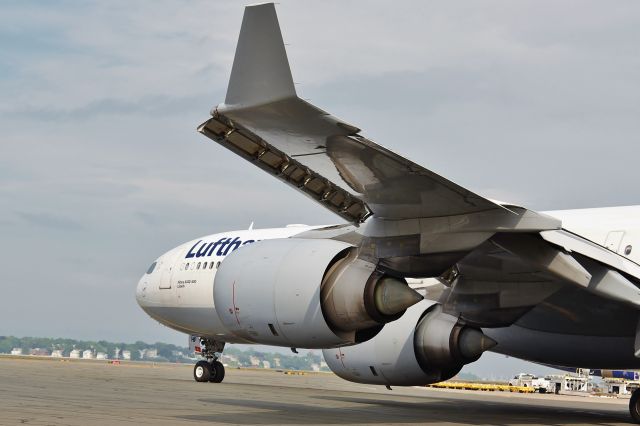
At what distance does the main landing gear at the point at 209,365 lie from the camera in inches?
1035

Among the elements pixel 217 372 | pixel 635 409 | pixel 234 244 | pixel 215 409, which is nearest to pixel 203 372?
pixel 217 372

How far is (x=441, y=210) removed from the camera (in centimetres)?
1194

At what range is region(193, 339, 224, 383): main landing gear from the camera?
26297 millimetres

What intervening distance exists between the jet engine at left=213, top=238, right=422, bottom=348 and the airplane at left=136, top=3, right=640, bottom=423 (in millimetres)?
20

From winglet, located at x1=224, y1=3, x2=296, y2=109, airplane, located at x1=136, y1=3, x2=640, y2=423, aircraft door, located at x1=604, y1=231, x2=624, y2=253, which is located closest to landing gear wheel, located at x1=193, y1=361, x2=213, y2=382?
airplane, located at x1=136, y1=3, x2=640, y2=423

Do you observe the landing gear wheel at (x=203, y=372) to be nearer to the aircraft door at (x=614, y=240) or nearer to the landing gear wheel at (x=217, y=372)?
the landing gear wheel at (x=217, y=372)

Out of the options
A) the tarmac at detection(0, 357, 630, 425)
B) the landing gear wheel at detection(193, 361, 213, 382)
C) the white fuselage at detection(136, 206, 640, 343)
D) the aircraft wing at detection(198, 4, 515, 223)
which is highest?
the white fuselage at detection(136, 206, 640, 343)

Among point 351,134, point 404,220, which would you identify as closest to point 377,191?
point 404,220

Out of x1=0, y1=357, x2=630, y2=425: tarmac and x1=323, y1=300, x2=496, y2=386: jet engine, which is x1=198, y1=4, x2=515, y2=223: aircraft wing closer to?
x1=0, y1=357, x2=630, y2=425: tarmac

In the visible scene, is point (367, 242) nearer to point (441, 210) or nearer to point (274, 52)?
point (441, 210)

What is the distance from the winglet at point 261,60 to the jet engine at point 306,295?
3679mm

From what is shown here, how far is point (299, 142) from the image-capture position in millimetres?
11055

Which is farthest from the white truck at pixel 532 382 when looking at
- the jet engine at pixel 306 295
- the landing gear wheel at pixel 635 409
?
the jet engine at pixel 306 295

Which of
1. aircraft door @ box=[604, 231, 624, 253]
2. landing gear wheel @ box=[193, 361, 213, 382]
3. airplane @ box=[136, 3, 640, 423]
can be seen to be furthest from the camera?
landing gear wheel @ box=[193, 361, 213, 382]
